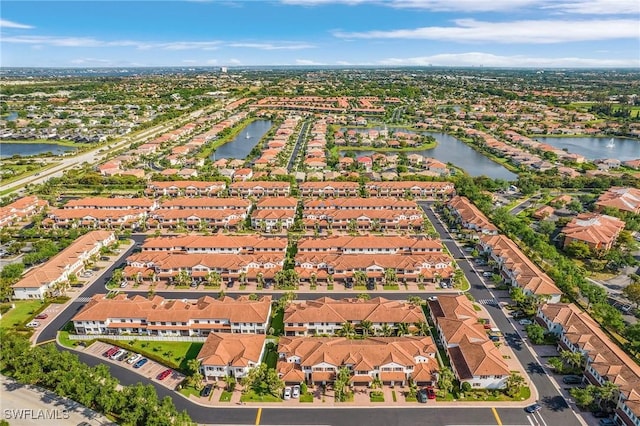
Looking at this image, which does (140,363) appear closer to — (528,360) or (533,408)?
(533,408)

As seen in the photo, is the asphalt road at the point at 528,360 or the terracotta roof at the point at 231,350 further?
the terracotta roof at the point at 231,350

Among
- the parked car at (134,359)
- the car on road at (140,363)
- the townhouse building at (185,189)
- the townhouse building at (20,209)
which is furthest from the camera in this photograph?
the townhouse building at (185,189)

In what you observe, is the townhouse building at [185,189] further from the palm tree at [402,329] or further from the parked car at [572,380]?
the parked car at [572,380]

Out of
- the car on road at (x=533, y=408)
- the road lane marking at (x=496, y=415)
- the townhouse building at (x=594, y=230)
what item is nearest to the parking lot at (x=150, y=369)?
the road lane marking at (x=496, y=415)

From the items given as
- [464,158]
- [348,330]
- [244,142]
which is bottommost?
[348,330]

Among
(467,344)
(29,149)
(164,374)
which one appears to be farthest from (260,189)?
(29,149)
